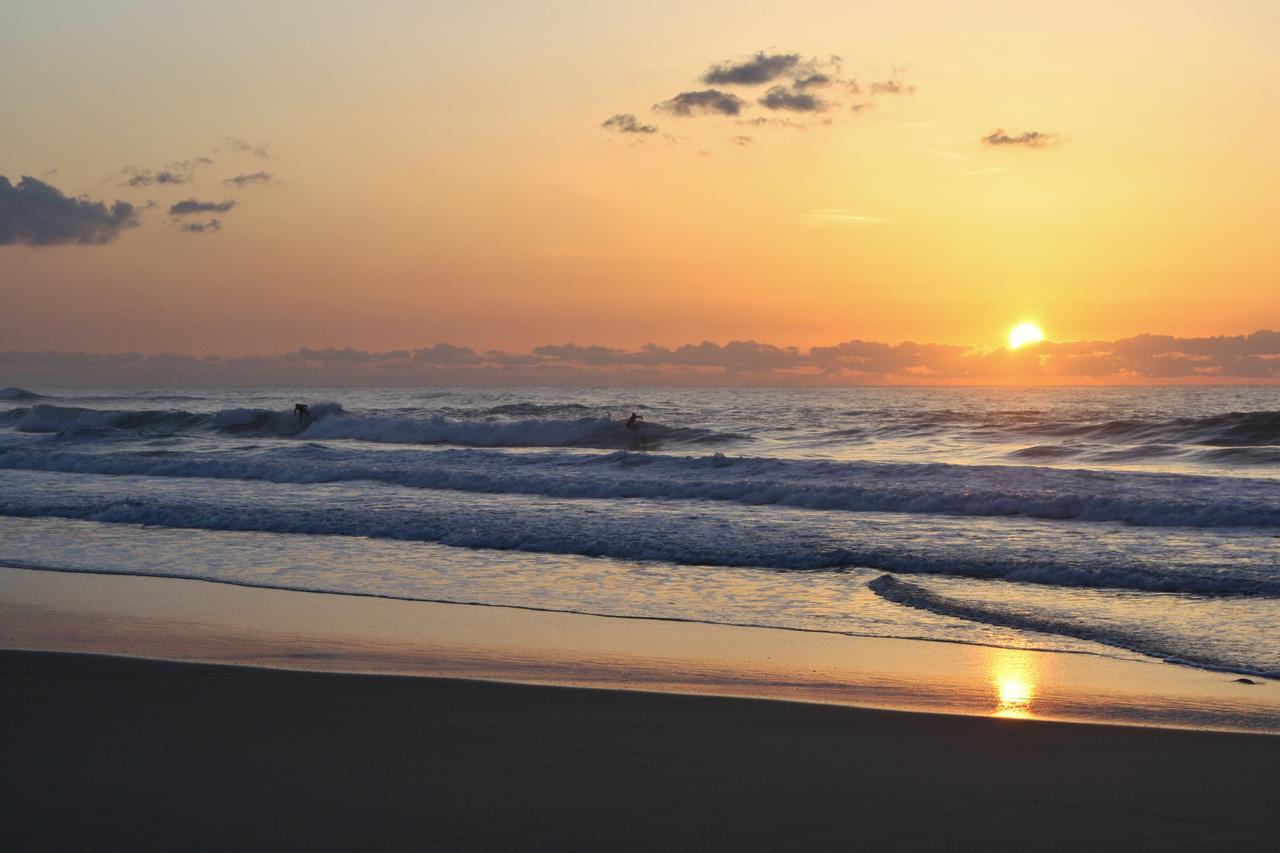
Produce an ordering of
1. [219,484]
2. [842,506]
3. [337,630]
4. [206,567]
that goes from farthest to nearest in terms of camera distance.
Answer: [219,484]
[842,506]
[206,567]
[337,630]

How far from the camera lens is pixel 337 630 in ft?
28.0

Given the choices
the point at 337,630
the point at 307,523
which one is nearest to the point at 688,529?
the point at 307,523

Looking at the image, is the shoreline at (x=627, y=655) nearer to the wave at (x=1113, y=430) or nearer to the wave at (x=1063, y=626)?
the wave at (x=1063, y=626)

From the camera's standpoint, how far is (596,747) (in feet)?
17.1

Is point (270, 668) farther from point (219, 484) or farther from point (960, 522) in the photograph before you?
point (219, 484)

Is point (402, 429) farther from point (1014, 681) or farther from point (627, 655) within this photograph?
point (1014, 681)

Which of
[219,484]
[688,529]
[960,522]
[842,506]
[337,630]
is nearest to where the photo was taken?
[337,630]

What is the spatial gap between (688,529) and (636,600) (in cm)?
483

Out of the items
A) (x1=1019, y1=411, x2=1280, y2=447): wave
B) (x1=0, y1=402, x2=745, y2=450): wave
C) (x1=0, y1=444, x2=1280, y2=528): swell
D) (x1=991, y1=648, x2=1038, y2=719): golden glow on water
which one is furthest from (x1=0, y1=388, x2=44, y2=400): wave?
(x1=991, y1=648, x2=1038, y2=719): golden glow on water

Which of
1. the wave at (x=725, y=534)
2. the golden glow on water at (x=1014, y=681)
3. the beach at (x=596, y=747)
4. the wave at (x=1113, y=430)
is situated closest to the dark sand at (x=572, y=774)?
the beach at (x=596, y=747)

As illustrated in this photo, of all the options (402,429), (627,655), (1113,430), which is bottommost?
(402,429)

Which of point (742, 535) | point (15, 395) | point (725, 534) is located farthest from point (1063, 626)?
point (15, 395)

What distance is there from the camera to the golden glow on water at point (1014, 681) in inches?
244

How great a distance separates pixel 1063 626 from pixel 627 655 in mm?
3869
